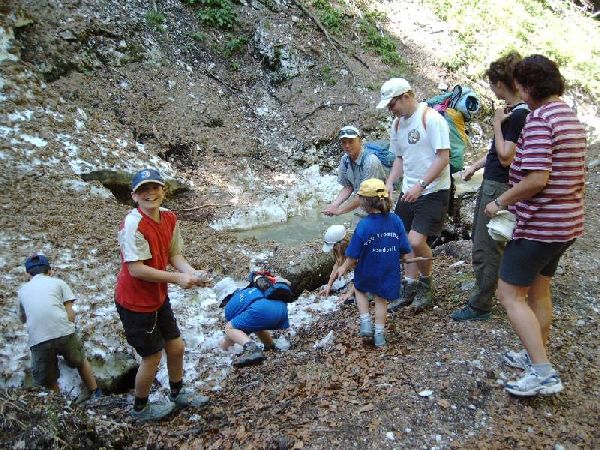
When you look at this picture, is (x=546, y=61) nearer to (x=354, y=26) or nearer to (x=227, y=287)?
(x=227, y=287)

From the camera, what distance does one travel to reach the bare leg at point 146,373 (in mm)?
3818

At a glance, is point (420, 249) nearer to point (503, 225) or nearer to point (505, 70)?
point (503, 225)

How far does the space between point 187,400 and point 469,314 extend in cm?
271

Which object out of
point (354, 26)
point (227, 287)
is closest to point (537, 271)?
point (227, 287)

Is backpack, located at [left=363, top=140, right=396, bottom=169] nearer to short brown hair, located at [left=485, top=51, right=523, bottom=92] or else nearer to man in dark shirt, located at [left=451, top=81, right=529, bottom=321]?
man in dark shirt, located at [left=451, top=81, right=529, bottom=321]

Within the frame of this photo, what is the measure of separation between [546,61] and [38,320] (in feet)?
14.9

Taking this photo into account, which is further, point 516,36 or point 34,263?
point 516,36

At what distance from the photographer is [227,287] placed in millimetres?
5406

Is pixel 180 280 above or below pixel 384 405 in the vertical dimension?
above

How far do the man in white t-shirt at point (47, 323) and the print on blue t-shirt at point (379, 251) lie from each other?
2696mm

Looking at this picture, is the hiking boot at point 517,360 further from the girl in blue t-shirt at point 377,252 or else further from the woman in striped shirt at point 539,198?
the girl in blue t-shirt at point 377,252

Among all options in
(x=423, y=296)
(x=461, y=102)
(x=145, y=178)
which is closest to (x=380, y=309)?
(x=423, y=296)

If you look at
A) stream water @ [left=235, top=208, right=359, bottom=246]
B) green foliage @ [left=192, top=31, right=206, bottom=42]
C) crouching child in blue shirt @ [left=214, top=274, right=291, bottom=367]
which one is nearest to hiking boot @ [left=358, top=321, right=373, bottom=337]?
crouching child in blue shirt @ [left=214, top=274, right=291, bottom=367]

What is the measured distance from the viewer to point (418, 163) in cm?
476
